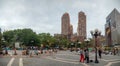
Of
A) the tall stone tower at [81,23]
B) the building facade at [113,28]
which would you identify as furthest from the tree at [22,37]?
the tall stone tower at [81,23]

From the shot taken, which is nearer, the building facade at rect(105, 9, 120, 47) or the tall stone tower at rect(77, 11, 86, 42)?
the building facade at rect(105, 9, 120, 47)

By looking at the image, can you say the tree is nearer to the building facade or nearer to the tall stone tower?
the building facade

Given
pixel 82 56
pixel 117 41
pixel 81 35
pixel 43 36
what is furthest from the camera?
pixel 81 35

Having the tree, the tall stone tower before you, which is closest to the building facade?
the tree

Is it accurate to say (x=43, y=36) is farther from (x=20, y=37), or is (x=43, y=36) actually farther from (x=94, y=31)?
(x=94, y=31)

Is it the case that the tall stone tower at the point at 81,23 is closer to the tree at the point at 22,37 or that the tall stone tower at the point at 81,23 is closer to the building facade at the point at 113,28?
the building facade at the point at 113,28

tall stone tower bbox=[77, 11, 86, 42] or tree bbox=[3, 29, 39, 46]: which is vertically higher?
tall stone tower bbox=[77, 11, 86, 42]

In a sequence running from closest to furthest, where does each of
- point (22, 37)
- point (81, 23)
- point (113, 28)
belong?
point (113, 28) → point (22, 37) → point (81, 23)

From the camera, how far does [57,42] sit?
140 m

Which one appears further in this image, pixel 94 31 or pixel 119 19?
pixel 119 19

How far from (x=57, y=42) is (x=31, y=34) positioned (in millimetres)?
14704

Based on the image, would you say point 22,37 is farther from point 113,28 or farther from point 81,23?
point 81,23

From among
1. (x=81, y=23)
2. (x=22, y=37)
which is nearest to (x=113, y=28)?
(x=22, y=37)

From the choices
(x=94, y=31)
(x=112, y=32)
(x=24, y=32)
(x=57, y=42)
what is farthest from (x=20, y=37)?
(x=94, y=31)
